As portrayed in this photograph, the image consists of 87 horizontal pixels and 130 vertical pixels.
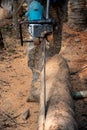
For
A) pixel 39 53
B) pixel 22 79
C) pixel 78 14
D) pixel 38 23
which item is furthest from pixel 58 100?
pixel 78 14

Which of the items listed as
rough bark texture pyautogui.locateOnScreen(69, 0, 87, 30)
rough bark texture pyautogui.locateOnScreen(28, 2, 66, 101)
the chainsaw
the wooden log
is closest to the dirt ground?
rough bark texture pyautogui.locateOnScreen(69, 0, 87, 30)

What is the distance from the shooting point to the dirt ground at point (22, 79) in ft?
16.4

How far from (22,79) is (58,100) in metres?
2.57

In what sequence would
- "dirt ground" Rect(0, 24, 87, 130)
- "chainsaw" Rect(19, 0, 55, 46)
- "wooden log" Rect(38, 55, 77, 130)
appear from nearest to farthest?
"wooden log" Rect(38, 55, 77, 130), "chainsaw" Rect(19, 0, 55, 46), "dirt ground" Rect(0, 24, 87, 130)

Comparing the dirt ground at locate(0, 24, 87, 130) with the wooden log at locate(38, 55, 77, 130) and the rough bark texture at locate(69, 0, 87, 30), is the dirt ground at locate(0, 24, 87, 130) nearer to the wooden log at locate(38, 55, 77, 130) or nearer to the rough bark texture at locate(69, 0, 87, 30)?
the rough bark texture at locate(69, 0, 87, 30)

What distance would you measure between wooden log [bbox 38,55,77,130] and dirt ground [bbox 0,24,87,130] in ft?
2.22

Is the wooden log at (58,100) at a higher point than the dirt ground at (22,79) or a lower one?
higher

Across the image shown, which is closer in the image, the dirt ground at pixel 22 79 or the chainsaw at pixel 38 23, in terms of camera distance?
the chainsaw at pixel 38 23

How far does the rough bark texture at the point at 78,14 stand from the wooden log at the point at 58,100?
3.33 meters

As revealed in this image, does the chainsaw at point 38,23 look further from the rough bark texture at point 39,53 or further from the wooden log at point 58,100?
the rough bark texture at point 39,53

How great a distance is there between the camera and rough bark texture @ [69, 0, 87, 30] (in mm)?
8327

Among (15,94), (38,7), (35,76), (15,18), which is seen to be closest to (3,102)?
(15,94)

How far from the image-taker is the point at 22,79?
21.2 ft

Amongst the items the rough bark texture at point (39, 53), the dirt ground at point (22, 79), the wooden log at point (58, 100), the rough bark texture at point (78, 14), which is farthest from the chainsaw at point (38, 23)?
the rough bark texture at point (78, 14)
